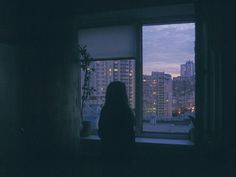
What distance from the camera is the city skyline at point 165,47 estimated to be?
5.79 meters

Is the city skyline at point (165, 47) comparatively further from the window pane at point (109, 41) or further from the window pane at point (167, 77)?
the window pane at point (109, 41)

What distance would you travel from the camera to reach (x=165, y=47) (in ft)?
19.4

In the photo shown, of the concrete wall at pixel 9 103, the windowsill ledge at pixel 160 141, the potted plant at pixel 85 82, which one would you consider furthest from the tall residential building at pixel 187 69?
the concrete wall at pixel 9 103

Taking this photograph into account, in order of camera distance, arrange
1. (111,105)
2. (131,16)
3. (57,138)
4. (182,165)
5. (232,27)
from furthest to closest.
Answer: (131,16), (57,138), (182,165), (232,27), (111,105)

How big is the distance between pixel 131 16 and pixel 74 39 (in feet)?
3.75

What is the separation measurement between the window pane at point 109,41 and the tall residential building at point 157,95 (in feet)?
2.01

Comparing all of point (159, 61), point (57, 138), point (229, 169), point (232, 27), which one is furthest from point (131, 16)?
point (229, 169)

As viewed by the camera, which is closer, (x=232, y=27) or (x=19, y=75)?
(x=232, y=27)

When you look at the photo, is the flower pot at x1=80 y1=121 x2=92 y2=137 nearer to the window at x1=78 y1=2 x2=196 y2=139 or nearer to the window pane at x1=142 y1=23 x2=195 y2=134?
the window at x1=78 y1=2 x2=196 y2=139

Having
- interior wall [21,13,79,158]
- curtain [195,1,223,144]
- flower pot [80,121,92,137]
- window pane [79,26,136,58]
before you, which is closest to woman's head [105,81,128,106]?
curtain [195,1,223,144]

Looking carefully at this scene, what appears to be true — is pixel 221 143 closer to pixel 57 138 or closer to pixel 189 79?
pixel 189 79

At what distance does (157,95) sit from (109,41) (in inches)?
53.8

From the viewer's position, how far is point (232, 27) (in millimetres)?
4344

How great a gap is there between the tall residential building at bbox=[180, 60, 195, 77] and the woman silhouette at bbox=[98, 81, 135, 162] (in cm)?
210
